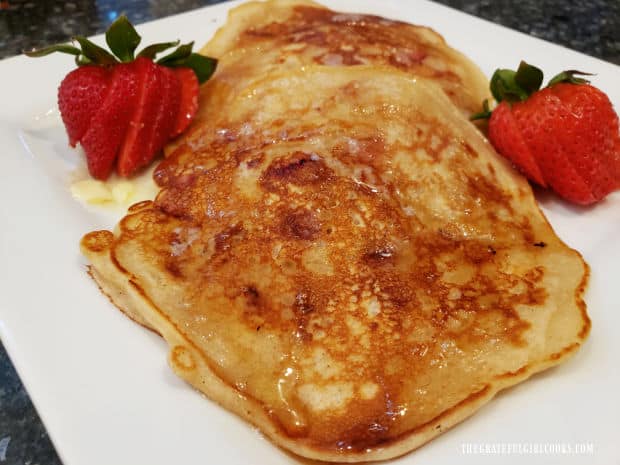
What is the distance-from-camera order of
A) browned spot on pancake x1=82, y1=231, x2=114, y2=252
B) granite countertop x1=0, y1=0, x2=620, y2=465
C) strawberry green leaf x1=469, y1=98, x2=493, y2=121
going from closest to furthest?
browned spot on pancake x1=82, y1=231, x2=114, y2=252
strawberry green leaf x1=469, y1=98, x2=493, y2=121
granite countertop x1=0, y1=0, x2=620, y2=465

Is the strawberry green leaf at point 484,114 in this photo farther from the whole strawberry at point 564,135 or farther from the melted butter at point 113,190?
the melted butter at point 113,190

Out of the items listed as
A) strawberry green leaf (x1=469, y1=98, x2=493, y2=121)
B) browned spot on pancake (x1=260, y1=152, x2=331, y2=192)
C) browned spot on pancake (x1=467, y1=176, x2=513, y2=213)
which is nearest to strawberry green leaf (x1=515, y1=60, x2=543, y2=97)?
strawberry green leaf (x1=469, y1=98, x2=493, y2=121)

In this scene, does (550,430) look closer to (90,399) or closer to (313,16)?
(90,399)

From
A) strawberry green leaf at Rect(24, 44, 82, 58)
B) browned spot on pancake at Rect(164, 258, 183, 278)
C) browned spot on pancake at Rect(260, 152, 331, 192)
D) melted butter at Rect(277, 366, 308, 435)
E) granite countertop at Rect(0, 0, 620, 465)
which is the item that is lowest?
granite countertop at Rect(0, 0, 620, 465)

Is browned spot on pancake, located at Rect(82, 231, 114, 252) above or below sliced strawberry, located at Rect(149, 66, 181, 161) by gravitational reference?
below

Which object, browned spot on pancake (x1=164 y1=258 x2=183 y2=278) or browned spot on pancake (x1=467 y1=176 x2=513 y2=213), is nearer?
browned spot on pancake (x1=164 y1=258 x2=183 y2=278)

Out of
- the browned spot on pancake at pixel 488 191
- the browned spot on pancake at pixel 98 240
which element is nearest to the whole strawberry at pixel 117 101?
the browned spot on pancake at pixel 98 240

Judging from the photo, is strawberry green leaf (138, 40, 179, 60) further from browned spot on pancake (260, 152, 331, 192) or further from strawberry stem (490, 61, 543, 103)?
strawberry stem (490, 61, 543, 103)

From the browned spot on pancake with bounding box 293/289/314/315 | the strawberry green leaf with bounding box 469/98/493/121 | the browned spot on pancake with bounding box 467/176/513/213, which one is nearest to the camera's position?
the browned spot on pancake with bounding box 293/289/314/315

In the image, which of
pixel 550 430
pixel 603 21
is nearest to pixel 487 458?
pixel 550 430
